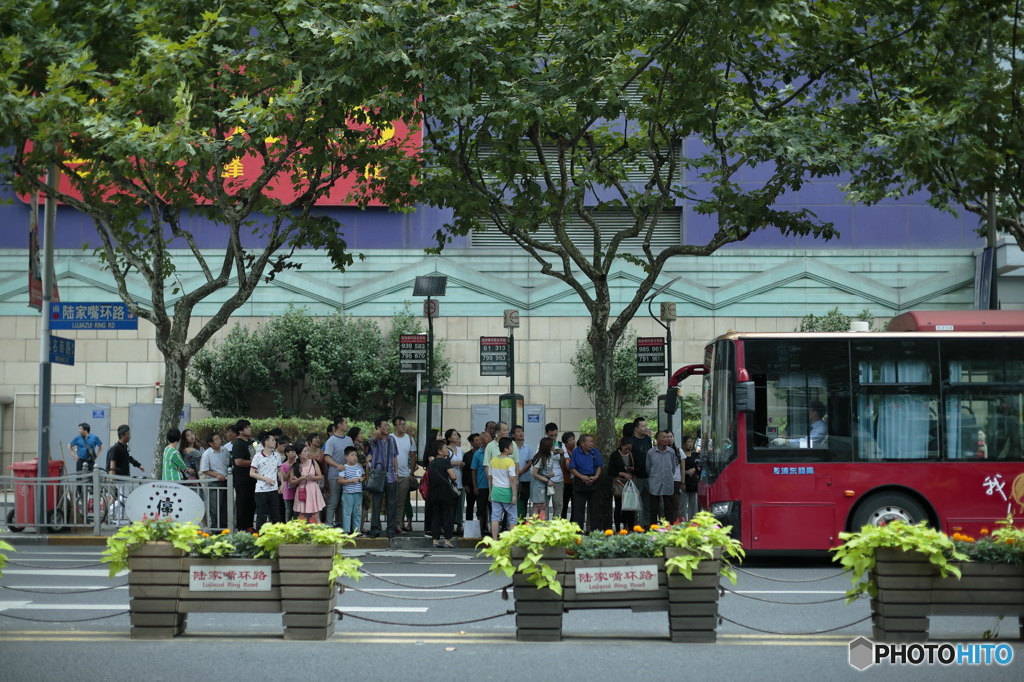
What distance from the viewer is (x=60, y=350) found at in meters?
19.7

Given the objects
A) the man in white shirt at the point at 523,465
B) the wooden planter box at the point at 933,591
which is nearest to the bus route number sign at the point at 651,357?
the man in white shirt at the point at 523,465

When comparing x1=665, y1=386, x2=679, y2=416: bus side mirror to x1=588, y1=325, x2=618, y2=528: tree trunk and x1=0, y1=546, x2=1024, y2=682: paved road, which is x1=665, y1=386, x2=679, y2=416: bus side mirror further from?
x1=0, y1=546, x2=1024, y2=682: paved road

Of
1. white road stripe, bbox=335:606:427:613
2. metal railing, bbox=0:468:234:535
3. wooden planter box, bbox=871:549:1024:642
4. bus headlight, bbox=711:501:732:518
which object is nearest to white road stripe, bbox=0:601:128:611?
white road stripe, bbox=335:606:427:613

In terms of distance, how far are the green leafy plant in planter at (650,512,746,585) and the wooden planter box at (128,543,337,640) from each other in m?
2.80

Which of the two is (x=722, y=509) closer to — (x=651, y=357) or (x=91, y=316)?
(x=651, y=357)

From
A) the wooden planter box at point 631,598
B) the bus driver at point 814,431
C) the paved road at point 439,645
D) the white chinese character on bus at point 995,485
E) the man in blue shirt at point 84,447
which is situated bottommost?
the paved road at point 439,645

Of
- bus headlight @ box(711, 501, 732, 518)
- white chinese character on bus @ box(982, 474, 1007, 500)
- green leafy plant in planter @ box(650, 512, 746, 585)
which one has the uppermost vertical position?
white chinese character on bus @ box(982, 474, 1007, 500)

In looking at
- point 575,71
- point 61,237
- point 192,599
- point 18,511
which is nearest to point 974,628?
point 192,599

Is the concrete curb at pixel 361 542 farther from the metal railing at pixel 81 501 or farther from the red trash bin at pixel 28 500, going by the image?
the red trash bin at pixel 28 500

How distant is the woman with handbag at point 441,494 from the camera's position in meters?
17.2

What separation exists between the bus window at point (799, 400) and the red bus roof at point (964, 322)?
118 cm

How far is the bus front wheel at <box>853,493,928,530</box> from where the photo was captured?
15.1m

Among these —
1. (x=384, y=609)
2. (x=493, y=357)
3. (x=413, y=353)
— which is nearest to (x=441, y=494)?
(x=413, y=353)

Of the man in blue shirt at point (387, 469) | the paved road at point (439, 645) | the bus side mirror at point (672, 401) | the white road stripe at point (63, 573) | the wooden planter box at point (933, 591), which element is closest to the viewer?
the paved road at point (439, 645)
